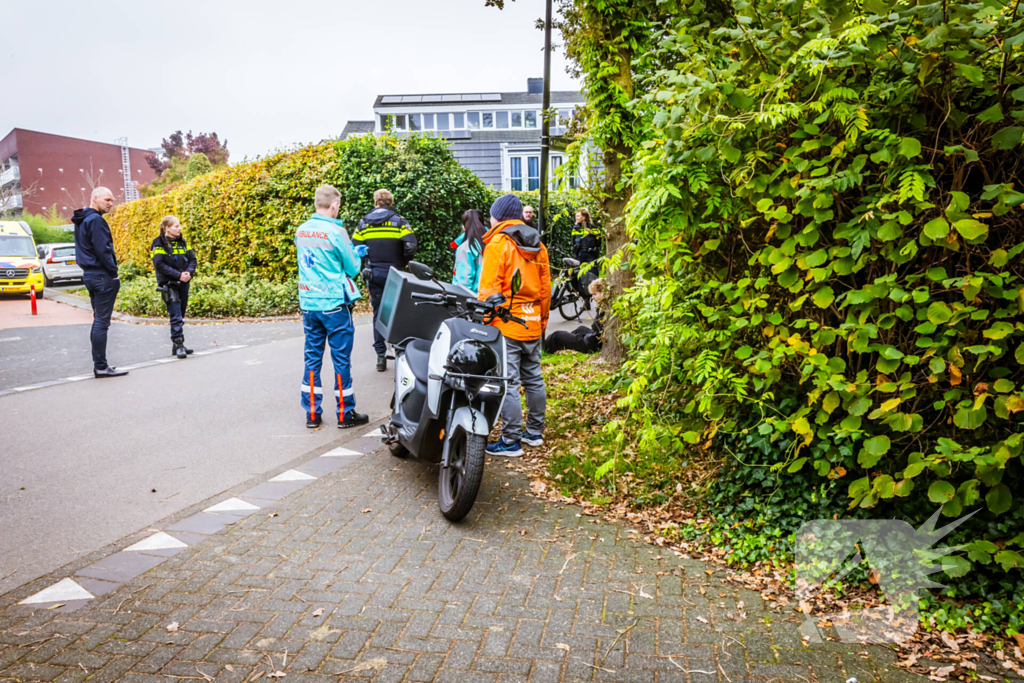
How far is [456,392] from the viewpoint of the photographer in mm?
4504

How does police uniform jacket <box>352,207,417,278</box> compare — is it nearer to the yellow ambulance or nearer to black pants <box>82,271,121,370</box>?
black pants <box>82,271,121,370</box>

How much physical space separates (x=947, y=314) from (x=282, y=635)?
3.19 meters

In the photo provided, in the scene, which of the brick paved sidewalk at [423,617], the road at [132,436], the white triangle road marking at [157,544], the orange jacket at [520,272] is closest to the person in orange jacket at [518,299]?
the orange jacket at [520,272]

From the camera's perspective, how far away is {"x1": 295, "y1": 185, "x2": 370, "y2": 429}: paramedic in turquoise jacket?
6.14 metres

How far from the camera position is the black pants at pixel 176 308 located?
1041 centimetres

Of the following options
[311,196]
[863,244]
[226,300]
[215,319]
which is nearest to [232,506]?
[863,244]

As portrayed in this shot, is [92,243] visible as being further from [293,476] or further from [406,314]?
[406,314]

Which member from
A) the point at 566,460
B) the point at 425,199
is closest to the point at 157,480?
the point at 566,460

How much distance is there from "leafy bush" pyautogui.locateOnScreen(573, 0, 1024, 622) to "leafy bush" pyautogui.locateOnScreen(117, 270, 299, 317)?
42.8 ft

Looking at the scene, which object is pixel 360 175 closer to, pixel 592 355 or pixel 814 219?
pixel 592 355

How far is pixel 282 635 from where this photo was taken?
3.08 m

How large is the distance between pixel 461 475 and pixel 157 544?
1790 millimetres

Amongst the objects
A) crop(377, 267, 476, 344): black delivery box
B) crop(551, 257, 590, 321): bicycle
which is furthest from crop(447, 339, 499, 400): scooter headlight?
crop(551, 257, 590, 321): bicycle

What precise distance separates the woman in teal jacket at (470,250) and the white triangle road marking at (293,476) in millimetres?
3496
